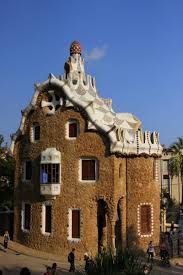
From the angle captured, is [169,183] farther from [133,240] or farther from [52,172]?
[52,172]

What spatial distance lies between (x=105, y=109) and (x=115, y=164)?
4.86m

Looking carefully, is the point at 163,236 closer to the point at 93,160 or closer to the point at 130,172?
the point at 130,172

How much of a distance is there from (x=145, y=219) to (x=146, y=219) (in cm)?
8

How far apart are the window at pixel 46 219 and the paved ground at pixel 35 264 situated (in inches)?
60.7

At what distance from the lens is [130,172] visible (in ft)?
93.5

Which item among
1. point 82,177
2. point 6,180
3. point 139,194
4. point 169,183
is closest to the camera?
point 82,177

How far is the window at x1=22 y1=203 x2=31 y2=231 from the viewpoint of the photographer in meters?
29.7

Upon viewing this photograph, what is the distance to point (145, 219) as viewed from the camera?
2845 cm

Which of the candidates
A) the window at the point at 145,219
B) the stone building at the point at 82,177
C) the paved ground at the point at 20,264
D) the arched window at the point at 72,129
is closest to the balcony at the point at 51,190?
the stone building at the point at 82,177

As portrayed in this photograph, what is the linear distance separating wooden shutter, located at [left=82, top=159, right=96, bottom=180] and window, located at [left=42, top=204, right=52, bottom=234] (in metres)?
3.23

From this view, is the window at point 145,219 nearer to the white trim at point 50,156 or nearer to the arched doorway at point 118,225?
the arched doorway at point 118,225

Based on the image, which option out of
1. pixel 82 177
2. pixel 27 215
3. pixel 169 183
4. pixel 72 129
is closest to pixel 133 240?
pixel 82 177

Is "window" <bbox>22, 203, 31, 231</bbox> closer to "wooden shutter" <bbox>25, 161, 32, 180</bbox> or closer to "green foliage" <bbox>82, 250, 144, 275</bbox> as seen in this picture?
"wooden shutter" <bbox>25, 161, 32, 180</bbox>

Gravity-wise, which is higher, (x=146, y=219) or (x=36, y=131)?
(x=36, y=131)
